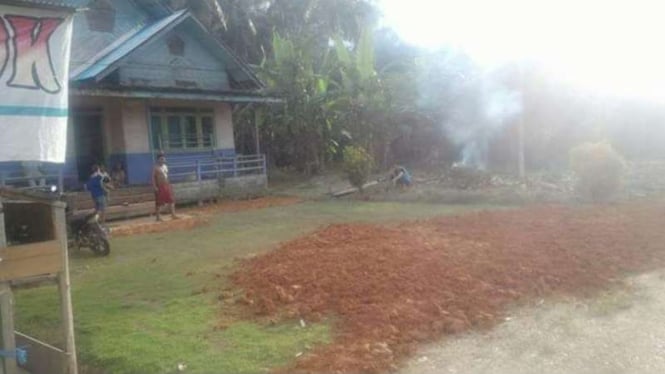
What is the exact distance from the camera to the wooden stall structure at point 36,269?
14.3ft

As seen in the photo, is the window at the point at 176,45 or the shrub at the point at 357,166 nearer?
the shrub at the point at 357,166

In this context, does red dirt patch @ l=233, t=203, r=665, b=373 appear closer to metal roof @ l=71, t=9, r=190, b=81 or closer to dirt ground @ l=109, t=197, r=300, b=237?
dirt ground @ l=109, t=197, r=300, b=237

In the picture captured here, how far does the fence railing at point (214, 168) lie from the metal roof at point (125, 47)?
11.1 feet

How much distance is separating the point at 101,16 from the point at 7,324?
15691mm

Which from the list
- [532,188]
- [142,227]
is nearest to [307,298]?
[142,227]

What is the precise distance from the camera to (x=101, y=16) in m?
18.2

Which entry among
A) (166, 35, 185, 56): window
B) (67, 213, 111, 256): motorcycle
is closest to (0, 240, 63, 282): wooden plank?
(67, 213, 111, 256): motorcycle

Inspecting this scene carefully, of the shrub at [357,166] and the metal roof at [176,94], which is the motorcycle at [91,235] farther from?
the shrub at [357,166]

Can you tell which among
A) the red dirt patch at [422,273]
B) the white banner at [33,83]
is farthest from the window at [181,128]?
the white banner at [33,83]

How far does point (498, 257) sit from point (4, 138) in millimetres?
5864

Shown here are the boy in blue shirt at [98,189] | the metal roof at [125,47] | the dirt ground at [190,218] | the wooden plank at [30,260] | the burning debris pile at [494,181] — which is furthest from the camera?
→ the burning debris pile at [494,181]

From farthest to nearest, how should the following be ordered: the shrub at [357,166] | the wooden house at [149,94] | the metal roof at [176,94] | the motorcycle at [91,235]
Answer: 1. the shrub at [357,166]
2. the wooden house at [149,94]
3. the metal roof at [176,94]
4. the motorcycle at [91,235]

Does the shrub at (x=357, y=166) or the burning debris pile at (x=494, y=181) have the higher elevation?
the shrub at (x=357, y=166)

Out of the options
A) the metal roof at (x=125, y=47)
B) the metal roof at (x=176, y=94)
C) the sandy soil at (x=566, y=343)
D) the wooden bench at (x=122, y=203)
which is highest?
the metal roof at (x=125, y=47)
